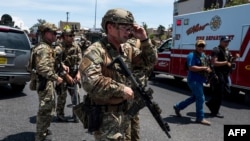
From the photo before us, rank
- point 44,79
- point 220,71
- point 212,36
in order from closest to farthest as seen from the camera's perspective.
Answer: point 44,79, point 220,71, point 212,36

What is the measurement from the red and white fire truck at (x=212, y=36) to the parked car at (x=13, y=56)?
401cm

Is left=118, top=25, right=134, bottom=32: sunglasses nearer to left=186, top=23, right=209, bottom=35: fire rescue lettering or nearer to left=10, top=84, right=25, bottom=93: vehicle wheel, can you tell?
left=10, top=84, right=25, bottom=93: vehicle wheel

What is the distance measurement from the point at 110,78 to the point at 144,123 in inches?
153

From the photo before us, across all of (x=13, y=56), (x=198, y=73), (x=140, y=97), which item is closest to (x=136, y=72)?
(x=140, y=97)

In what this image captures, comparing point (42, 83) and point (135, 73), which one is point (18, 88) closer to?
point (42, 83)

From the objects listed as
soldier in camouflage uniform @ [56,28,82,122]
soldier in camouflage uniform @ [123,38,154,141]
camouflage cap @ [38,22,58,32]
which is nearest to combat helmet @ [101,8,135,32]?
soldier in camouflage uniform @ [123,38,154,141]

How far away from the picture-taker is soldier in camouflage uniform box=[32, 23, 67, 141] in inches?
190

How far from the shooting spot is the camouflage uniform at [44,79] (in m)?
4.82

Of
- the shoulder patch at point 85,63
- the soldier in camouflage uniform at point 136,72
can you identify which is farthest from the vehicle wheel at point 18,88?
the shoulder patch at point 85,63

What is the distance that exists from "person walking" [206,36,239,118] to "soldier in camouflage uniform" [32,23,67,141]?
12.6ft

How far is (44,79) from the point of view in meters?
4.95

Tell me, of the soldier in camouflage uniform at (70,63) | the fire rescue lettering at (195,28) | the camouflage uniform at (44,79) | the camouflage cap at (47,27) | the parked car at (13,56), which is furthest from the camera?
the fire rescue lettering at (195,28)

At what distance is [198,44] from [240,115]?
2.29 meters

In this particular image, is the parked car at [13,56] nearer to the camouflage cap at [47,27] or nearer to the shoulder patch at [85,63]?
the camouflage cap at [47,27]
